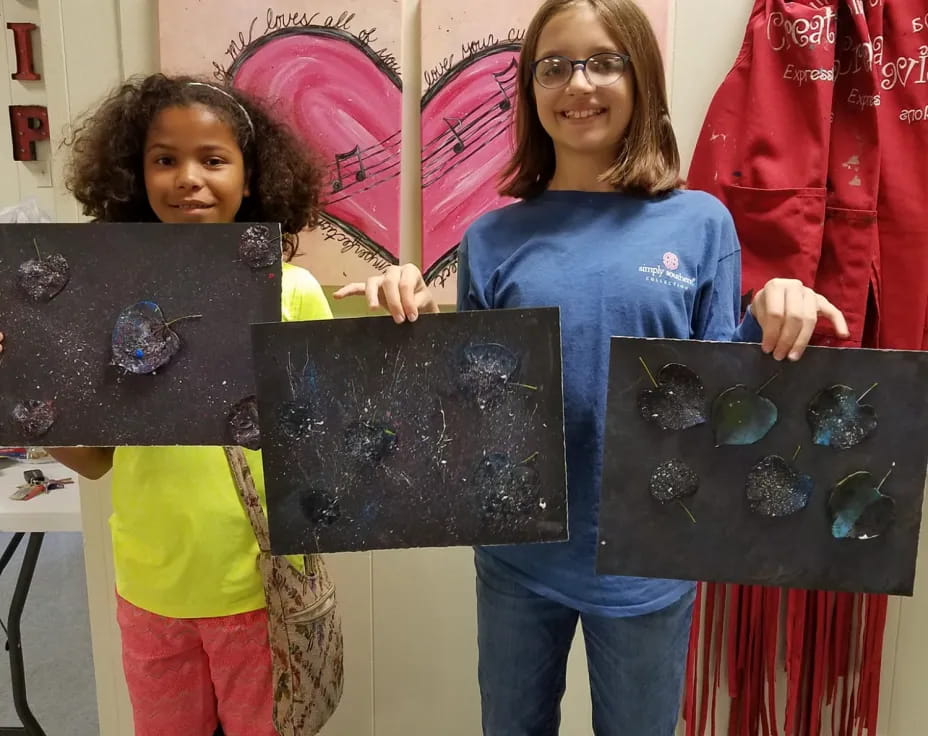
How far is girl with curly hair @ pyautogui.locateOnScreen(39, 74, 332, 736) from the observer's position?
3.16ft

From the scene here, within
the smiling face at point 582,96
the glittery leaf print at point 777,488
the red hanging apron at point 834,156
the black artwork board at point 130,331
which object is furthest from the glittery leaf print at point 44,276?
the red hanging apron at point 834,156

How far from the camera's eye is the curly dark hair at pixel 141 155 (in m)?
0.99

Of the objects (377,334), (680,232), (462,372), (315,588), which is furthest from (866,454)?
(315,588)

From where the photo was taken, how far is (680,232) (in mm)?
872

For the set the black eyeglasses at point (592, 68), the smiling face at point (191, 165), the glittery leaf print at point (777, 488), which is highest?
the black eyeglasses at point (592, 68)

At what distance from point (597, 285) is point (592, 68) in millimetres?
275

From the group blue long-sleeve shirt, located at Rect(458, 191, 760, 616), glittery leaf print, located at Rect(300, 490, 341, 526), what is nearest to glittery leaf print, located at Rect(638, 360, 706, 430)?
blue long-sleeve shirt, located at Rect(458, 191, 760, 616)

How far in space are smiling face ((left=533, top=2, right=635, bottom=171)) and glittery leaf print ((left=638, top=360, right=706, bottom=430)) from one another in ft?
1.08

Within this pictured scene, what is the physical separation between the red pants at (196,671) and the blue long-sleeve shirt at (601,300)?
1.36 feet

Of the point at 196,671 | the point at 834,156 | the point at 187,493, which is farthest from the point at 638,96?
the point at 196,671

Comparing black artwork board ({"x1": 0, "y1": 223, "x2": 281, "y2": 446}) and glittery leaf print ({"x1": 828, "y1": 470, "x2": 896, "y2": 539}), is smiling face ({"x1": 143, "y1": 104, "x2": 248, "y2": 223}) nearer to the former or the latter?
black artwork board ({"x1": 0, "y1": 223, "x2": 281, "y2": 446})

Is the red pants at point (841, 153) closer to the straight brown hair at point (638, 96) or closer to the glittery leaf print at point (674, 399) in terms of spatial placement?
the straight brown hair at point (638, 96)

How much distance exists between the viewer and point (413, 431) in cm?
80

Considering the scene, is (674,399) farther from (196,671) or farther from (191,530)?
(196,671)
